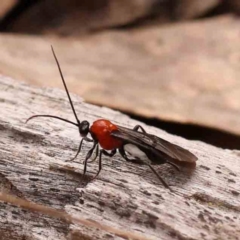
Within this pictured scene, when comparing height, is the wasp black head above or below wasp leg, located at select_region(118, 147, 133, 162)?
above

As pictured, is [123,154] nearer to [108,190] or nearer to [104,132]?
[104,132]

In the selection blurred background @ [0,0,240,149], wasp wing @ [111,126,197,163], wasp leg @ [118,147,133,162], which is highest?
blurred background @ [0,0,240,149]

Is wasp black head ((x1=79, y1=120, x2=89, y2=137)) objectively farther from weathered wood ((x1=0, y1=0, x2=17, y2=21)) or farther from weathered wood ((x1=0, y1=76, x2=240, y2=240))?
weathered wood ((x1=0, y1=0, x2=17, y2=21))

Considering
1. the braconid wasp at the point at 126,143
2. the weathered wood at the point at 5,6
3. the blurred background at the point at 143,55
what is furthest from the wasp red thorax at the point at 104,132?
the weathered wood at the point at 5,6

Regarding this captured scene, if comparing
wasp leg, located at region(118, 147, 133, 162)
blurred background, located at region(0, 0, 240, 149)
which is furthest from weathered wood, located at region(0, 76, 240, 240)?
blurred background, located at region(0, 0, 240, 149)

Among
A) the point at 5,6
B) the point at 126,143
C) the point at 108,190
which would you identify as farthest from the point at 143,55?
the point at 108,190

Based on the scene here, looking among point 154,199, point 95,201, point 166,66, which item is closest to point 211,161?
point 154,199

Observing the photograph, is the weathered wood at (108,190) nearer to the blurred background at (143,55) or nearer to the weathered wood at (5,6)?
the blurred background at (143,55)
